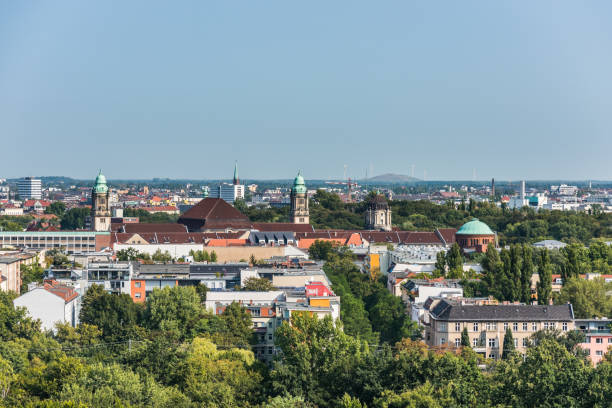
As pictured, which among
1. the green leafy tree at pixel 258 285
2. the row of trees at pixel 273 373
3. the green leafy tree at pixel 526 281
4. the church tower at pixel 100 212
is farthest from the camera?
the church tower at pixel 100 212

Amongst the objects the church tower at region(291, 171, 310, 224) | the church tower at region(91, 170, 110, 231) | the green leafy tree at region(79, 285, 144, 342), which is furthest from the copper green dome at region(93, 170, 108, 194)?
the green leafy tree at region(79, 285, 144, 342)

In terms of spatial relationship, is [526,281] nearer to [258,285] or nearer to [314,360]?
[258,285]

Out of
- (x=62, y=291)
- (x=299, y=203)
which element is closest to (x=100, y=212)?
(x=299, y=203)

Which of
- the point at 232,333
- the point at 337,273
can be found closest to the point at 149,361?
the point at 232,333

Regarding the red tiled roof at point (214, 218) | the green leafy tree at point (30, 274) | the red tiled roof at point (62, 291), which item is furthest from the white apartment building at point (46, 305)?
the red tiled roof at point (214, 218)

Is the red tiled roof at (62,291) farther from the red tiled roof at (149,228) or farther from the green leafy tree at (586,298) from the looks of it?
the red tiled roof at (149,228)

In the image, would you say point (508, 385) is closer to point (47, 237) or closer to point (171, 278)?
point (171, 278)
